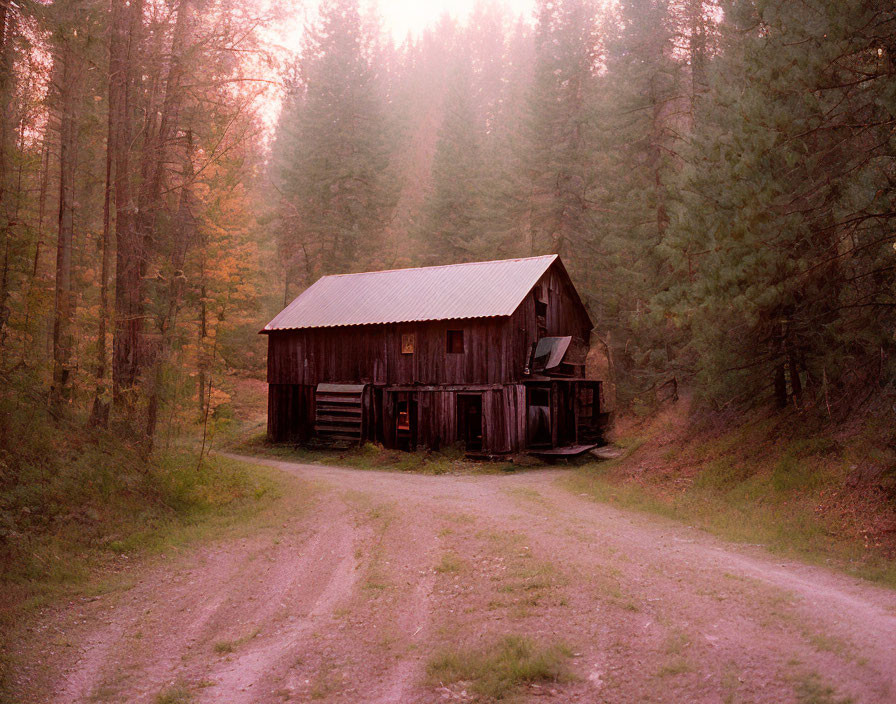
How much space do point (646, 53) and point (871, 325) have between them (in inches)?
853

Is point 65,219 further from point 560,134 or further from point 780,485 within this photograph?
point 560,134

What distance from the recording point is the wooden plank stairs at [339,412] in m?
26.1

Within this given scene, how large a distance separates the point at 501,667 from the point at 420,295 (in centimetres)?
2159

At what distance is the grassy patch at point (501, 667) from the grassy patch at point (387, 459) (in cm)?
1520

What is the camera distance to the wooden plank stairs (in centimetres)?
2612

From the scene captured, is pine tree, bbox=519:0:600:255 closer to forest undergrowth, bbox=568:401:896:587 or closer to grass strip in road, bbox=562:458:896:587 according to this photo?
forest undergrowth, bbox=568:401:896:587

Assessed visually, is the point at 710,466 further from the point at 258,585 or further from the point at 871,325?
the point at 258,585

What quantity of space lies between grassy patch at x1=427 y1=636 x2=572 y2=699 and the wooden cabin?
1737 cm

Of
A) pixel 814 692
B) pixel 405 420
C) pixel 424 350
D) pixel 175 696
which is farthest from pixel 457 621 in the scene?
pixel 405 420

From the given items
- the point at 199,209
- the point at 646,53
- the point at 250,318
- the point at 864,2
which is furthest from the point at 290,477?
the point at 646,53

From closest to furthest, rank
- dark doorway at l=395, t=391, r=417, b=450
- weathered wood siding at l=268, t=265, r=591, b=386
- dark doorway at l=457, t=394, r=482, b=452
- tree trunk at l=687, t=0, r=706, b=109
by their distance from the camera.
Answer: weathered wood siding at l=268, t=265, r=591, b=386 → dark doorway at l=457, t=394, r=482, b=452 → dark doorway at l=395, t=391, r=417, b=450 → tree trunk at l=687, t=0, r=706, b=109

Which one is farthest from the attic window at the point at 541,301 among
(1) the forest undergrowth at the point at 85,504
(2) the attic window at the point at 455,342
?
(1) the forest undergrowth at the point at 85,504

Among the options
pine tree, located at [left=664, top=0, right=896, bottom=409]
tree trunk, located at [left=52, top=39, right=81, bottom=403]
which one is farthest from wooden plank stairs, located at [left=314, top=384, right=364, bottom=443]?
pine tree, located at [left=664, top=0, right=896, bottom=409]

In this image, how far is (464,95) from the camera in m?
45.6
